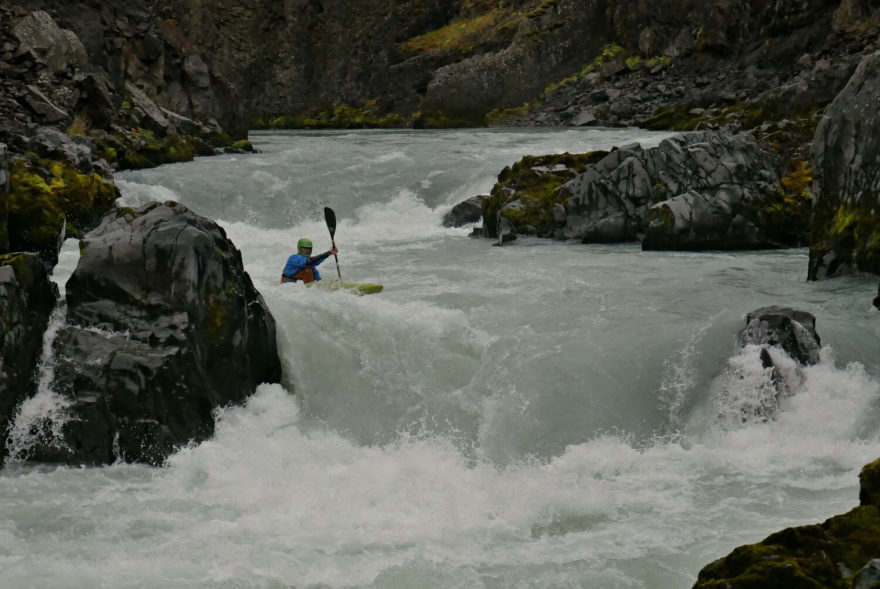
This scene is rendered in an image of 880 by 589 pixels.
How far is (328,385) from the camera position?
9.82 metres

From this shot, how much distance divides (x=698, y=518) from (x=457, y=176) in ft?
57.1

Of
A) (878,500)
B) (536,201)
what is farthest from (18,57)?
(878,500)

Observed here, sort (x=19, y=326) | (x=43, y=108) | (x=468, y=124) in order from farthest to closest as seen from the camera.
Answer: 1. (x=468, y=124)
2. (x=43, y=108)
3. (x=19, y=326)

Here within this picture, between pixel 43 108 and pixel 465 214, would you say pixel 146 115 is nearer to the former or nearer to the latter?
pixel 43 108

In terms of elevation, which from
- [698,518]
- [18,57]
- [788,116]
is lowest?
[698,518]

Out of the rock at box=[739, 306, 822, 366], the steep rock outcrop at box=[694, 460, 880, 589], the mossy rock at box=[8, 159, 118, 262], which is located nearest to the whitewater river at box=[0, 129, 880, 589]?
the rock at box=[739, 306, 822, 366]

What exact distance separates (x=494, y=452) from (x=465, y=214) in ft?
40.7

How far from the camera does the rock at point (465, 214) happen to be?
20531 millimetres

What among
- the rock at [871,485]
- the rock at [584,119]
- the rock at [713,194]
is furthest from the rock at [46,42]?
the rock at [871,485]

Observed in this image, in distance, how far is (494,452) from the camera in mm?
8648

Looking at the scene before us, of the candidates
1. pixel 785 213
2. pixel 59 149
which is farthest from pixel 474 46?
pixel 785 213

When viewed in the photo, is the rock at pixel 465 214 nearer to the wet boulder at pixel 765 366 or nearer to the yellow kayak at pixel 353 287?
the yellow kayak at pixel 353 287

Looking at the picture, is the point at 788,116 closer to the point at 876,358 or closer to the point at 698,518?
the point at 876,358

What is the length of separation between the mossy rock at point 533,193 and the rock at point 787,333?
337 inches
